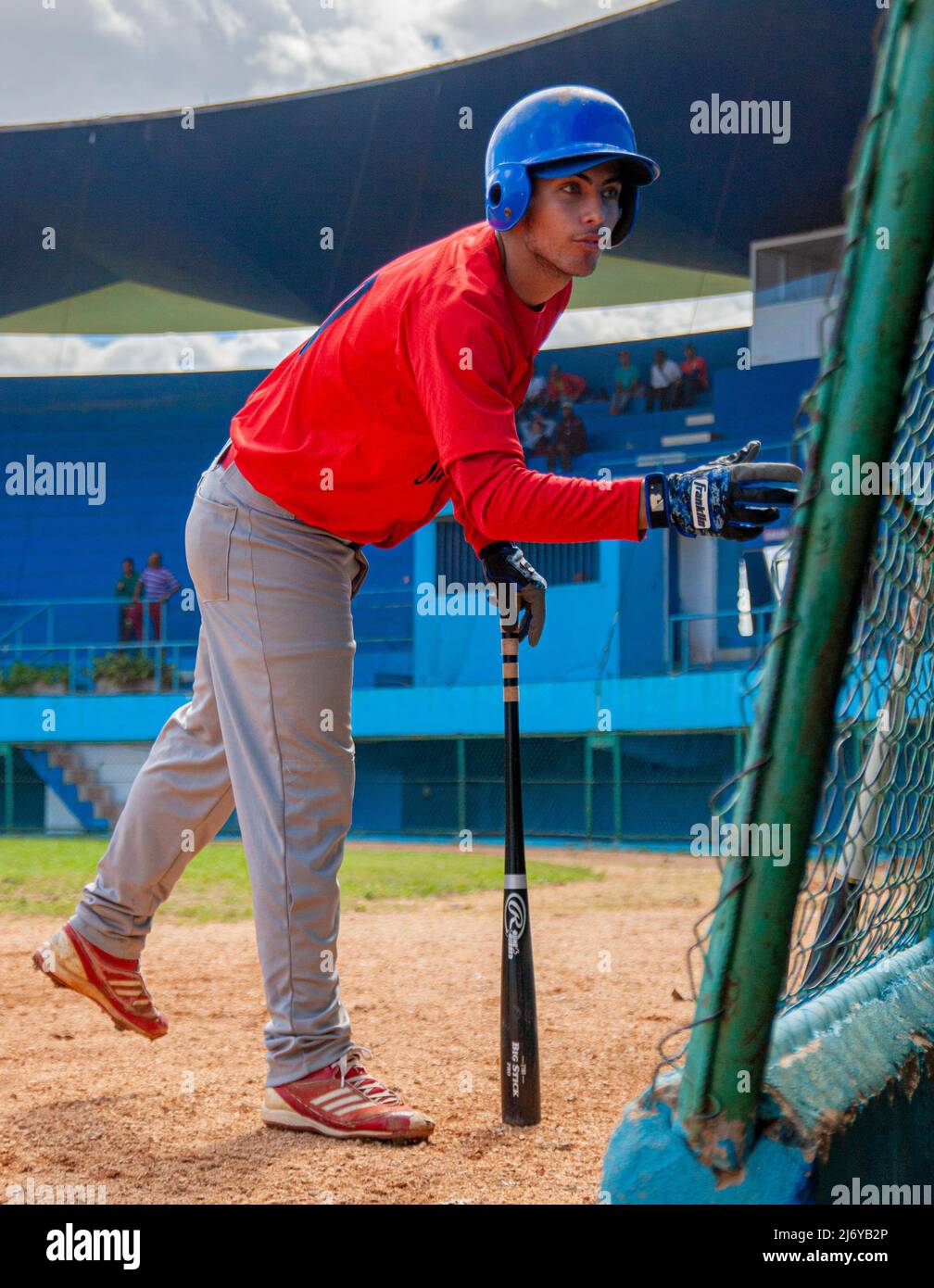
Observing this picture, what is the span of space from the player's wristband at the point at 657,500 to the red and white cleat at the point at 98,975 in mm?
1653

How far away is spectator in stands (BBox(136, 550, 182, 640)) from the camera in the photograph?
1831 centimetres

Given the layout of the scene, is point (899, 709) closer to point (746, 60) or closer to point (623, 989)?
point (623, 989)

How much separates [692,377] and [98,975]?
16.4 metres

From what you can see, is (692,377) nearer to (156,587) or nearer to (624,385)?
(624,385)

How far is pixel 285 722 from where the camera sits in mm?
2531

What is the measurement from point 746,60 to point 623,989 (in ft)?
48.4

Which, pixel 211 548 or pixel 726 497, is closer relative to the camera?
pixel 726 497

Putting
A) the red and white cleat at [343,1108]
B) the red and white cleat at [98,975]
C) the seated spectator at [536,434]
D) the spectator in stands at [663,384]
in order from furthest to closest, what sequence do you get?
the spectator in stands at [663,384] → the seated spectator at [536,434] → the red and white cleat at [98,975] → the red and white cleat at [343,1108]

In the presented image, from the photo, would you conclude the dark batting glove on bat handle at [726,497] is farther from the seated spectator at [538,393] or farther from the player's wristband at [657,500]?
the seated spectator at [538,393]

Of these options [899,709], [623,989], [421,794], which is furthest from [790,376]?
[899,709]

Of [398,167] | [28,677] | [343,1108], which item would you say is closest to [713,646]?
[398,167]

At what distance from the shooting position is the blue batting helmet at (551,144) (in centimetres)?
229

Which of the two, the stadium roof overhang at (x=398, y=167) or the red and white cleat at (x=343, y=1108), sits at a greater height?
the stadium roof overhang at (x=398, y=167)

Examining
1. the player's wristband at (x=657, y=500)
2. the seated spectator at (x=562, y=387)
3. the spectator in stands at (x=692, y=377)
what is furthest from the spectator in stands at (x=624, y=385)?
the player's wristband at (x=657, y=500)
